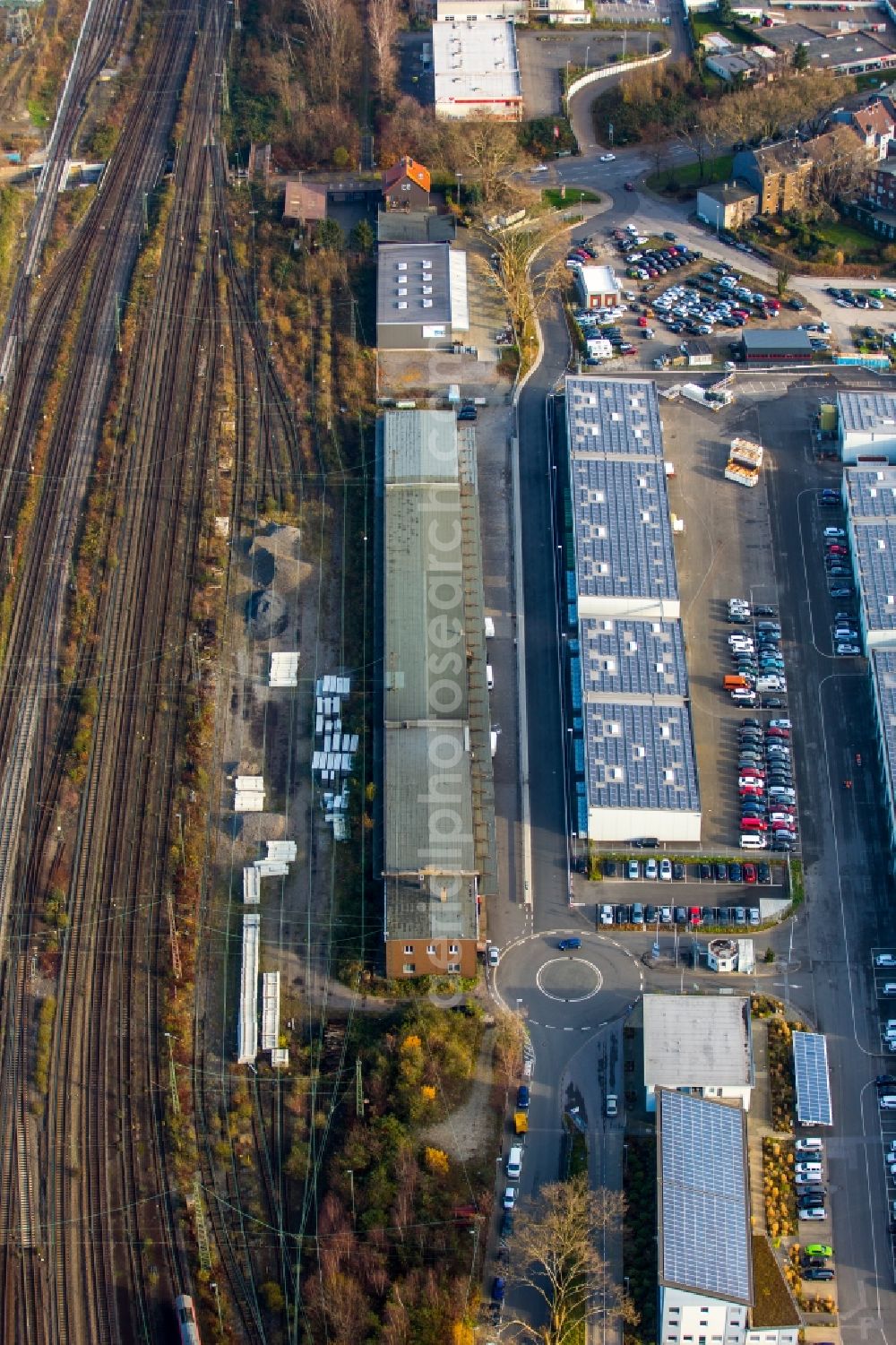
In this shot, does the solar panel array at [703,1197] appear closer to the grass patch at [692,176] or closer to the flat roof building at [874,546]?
the flat roof building at [874,546]

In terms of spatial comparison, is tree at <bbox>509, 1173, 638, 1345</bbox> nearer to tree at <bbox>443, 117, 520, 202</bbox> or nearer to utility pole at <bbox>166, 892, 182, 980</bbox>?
utility pole at <bbox>166, 892, 182, 980</bbox>

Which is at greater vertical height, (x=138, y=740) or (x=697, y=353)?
(x=697, y=353)

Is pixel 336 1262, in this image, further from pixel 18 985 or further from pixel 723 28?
pixel 723 28

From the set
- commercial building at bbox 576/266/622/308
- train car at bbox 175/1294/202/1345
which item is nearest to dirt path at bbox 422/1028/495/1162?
train car at bbox 175/1294/202/1345

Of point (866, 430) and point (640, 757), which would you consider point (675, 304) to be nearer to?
point (866, 430)

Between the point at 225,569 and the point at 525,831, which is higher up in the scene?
the point at 225,569

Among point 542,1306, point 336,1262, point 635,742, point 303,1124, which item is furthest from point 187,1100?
point 635,742

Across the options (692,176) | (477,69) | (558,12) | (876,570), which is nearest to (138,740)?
(876,570)
